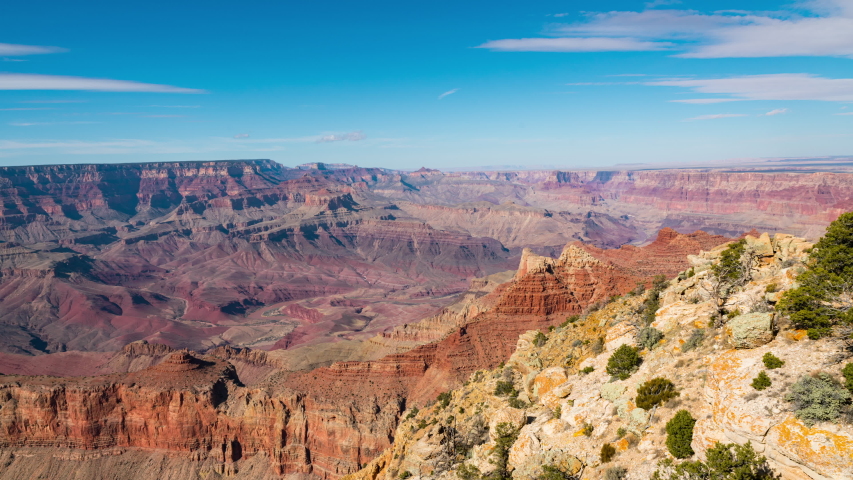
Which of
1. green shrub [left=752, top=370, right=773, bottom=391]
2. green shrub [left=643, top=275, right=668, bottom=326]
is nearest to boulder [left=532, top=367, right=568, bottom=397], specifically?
green shrub [left=643, top=275, right=668, bottom=326]

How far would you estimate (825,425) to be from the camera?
1386cm

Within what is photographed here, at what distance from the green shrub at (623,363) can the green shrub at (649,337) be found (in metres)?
0.92

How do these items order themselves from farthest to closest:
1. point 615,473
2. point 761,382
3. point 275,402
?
point 275,402 < point 615,473 < point 761,382

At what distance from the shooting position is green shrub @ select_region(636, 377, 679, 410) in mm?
20000

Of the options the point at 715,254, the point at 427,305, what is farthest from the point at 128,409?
the point at 427,305

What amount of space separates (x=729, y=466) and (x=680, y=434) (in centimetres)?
248

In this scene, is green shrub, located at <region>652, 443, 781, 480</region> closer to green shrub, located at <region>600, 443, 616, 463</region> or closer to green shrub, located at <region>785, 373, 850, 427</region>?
green shrub, located at <region>785, 373, 850, 427</region>

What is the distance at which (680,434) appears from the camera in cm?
1736

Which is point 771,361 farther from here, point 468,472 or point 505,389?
point 505,389

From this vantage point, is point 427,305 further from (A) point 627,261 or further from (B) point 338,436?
(B) point 338,436

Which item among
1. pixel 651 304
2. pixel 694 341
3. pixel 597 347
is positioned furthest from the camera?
pixel 651 304

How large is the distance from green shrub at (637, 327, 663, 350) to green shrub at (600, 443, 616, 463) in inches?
296

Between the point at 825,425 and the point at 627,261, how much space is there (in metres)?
71.8

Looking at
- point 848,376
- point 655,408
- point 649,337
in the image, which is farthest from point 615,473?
point 649,337
